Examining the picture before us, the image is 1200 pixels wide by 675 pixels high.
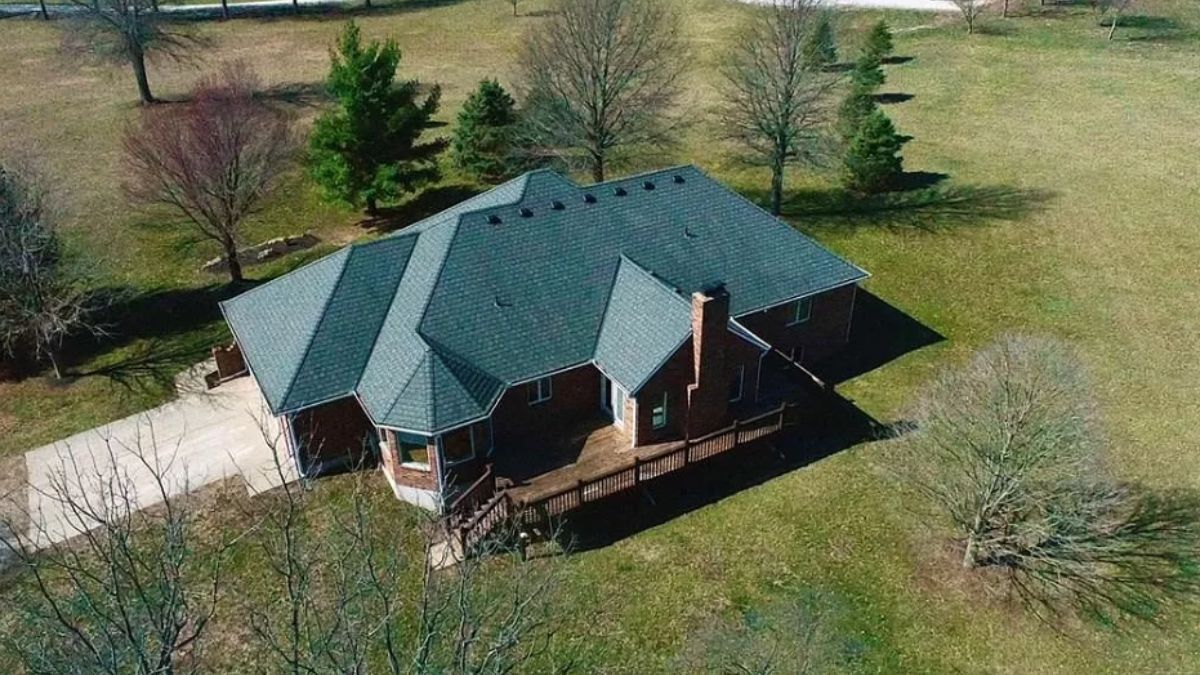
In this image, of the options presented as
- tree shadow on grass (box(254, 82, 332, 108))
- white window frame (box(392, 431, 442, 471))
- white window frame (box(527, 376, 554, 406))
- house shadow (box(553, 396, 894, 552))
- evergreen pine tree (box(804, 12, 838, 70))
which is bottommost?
house shadow (box(553, 396, 894, 552))

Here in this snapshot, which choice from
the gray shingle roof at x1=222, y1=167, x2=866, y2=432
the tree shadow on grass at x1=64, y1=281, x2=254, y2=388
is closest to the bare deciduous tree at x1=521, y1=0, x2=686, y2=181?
the gray shingle roof at x1=222, y1=167, x2=866, y2=432

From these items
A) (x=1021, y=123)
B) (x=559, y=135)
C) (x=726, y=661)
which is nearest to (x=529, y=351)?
(x=726, y=661)

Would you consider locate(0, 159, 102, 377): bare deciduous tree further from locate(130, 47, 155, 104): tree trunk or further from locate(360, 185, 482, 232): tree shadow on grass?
locate(130, 47, 155, 104): tree trunk

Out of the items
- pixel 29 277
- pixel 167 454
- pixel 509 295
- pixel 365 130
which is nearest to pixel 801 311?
pixel 509 295

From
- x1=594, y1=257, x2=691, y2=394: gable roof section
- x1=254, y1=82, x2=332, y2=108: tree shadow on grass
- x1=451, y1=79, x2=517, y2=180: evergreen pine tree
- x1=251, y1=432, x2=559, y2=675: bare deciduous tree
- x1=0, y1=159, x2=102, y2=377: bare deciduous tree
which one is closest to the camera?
x1=251, y1=432, x2=559, y2=675: bare deciduous tree

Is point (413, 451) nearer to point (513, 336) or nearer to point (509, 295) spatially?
point (513, 336)

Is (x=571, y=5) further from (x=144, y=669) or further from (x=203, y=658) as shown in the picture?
(x=144, y=669)

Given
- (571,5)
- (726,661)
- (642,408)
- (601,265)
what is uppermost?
(571,5)
